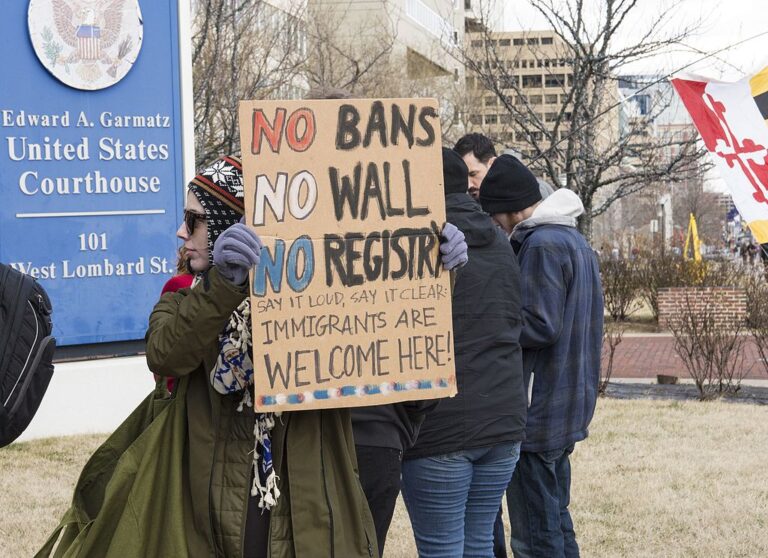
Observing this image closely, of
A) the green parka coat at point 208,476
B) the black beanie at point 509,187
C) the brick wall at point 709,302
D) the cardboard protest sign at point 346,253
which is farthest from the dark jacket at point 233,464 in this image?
the brick wall at point 709,302

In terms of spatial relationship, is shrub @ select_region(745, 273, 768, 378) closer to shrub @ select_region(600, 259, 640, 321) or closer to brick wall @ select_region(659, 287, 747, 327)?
brick wall @ select_region(659, 287, 747, 327)

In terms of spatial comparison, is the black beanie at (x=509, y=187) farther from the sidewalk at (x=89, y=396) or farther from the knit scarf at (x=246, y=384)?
the sidewalk at (x=89, y=396)

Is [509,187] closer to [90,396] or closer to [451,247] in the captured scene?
[451,247]

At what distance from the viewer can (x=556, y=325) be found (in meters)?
4.23

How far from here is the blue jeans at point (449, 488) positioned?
3617mm

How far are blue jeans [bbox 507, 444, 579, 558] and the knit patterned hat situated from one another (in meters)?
1.98

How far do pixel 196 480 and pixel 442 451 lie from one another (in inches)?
43.9

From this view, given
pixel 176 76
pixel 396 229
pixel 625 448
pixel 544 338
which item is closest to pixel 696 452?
pixel 625 448

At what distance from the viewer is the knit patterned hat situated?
9.16 ft

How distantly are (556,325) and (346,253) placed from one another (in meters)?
1.60

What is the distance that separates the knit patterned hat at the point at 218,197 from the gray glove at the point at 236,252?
20 centimetres

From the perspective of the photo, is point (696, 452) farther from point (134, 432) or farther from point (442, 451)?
point (134, 432)

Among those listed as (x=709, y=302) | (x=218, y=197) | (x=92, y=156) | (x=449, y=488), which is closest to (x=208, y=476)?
(x=218, y=197)

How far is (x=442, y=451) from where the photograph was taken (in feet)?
11.8
